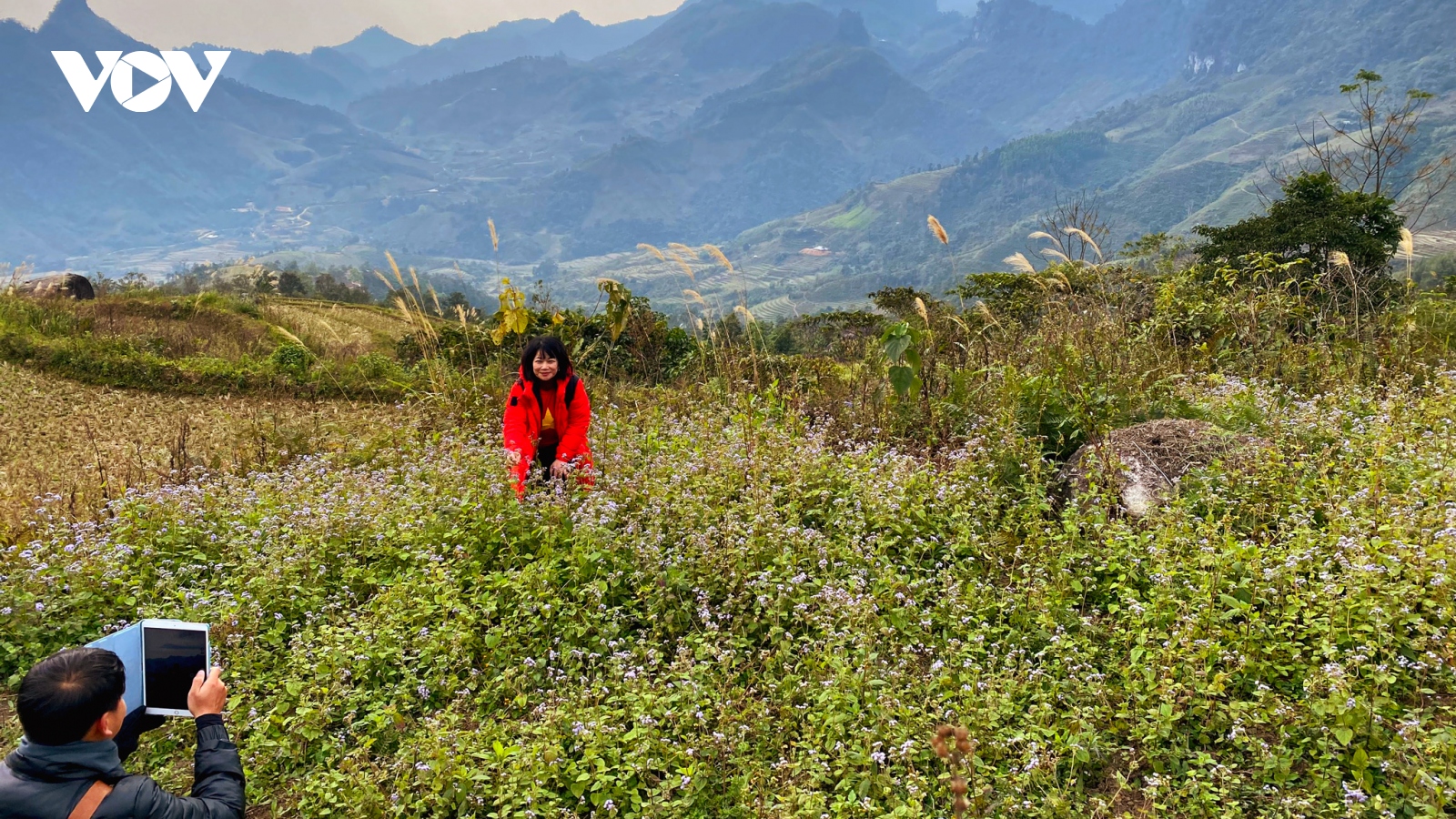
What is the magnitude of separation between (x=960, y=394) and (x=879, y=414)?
772 mm

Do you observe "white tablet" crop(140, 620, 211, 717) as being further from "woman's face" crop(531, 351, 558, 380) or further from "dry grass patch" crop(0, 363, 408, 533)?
"dry grass patch" crop(0, 363, 408, 533)

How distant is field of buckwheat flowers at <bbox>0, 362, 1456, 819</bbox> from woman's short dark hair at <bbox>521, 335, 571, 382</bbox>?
2.73ft

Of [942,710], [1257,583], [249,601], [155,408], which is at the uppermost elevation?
[155,408]

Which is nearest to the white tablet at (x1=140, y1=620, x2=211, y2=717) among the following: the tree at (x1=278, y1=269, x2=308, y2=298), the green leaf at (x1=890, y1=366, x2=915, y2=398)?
the green leaf at (x1=890, y1=366, x2=915, y2=398)

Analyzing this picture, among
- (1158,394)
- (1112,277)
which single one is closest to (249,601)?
(1158,394)

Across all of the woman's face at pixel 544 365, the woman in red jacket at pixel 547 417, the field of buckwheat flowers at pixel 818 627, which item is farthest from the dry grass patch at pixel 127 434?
the woman's face at pixel 544 365

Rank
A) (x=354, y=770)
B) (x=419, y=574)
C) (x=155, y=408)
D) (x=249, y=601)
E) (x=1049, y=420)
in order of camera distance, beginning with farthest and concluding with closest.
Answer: (x=155, y=408), (x=1049, y=420), (x=419, y=574), (x=249, y=601), (x=354, y=770)

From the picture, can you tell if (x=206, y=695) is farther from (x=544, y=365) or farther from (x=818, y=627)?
(x=544, y=365)

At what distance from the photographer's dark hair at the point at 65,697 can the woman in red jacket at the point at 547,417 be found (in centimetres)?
333

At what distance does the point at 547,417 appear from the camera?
20.1 ft

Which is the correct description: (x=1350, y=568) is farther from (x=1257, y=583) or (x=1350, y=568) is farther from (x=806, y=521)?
(x=806, y=521)

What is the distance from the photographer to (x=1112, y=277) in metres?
11.2

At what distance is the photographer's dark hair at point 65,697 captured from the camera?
232cm

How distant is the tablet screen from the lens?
2.84 meters
